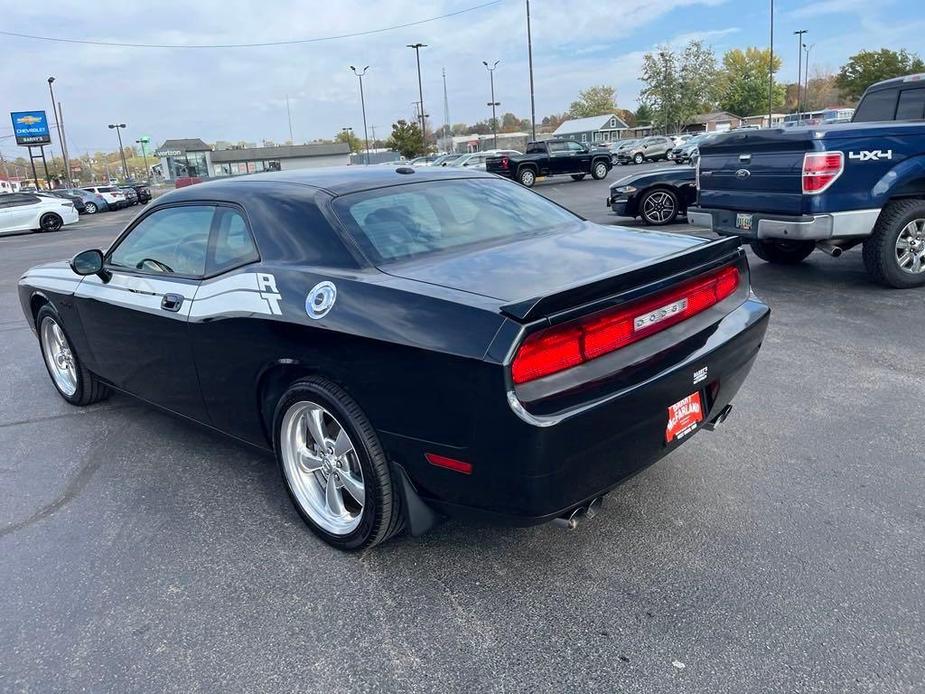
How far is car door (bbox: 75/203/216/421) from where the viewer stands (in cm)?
350

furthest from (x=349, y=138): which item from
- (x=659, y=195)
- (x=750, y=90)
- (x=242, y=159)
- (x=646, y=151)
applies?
(x=659, y=195)

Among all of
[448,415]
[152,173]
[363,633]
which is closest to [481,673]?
[363,633]

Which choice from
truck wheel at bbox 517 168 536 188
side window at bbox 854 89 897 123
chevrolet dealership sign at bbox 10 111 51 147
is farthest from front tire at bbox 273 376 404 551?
chevrolet dealership sign at bbox 10 111 51 147

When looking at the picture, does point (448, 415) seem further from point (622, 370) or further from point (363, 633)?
point (363, 633)

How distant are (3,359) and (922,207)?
837cm

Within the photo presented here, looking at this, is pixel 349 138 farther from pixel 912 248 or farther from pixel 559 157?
pixel 912 248

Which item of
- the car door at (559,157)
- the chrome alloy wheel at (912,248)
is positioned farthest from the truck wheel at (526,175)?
the chrome alloy wheel at (912,248)

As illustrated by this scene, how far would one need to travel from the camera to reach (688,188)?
11375mm

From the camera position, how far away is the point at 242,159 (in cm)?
8788

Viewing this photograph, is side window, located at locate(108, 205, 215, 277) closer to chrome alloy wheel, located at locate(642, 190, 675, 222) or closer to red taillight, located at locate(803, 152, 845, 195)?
red taillight, located at locate(803, 152, 845, 195)

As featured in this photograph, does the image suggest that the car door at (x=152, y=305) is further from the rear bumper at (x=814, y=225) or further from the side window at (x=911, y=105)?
the side window at (x=911, y=105)

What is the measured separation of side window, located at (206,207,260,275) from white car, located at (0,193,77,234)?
24.3 meters

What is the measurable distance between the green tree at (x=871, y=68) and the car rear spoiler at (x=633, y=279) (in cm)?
8330

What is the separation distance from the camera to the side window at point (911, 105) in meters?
8.09
